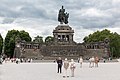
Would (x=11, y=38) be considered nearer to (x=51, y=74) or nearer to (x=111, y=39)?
(x=111, y=39)

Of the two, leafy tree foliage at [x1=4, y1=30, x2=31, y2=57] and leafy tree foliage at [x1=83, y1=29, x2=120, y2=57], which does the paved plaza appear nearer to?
leafy tree foliage at [x1=4, y1=30, x2=31, y2=57]

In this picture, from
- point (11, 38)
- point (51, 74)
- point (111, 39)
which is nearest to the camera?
point (51, 74)

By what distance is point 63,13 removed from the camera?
321 ft

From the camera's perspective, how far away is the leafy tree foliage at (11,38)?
11629 centimetres

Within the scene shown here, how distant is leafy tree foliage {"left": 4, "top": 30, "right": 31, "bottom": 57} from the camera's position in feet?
382

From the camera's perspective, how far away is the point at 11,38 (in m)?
118

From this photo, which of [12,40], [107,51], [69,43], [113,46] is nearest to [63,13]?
[69,43]

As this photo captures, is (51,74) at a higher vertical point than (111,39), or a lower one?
lower

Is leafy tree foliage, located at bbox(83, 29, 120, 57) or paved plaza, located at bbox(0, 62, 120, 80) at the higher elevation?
leafy tree foliage, located at bbox(83, 29, 120, 57)

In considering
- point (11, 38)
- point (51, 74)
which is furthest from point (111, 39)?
point (51, 74)

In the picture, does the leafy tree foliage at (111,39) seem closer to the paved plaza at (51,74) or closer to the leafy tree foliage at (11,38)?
the leafy tree foliage at (11,38)

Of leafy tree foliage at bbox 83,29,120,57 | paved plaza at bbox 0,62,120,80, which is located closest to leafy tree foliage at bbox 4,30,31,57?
leafy tree foliage at bbox 83,29,120,57

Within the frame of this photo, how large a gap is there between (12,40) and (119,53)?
45.6m

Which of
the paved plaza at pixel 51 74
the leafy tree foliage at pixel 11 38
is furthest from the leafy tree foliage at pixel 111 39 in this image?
the paved plaza at pixel 51 74
